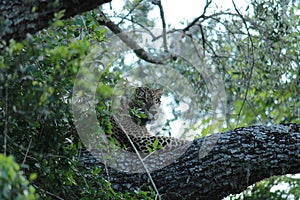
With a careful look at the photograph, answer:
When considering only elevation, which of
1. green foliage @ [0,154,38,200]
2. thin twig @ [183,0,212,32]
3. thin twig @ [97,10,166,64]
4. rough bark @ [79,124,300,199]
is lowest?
green foliage @ [0,154,38,200]

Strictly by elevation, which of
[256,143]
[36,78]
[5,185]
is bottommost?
[5,185]

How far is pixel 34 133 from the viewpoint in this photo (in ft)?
12.1

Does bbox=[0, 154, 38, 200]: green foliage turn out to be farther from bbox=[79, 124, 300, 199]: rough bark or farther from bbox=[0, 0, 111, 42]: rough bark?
bbox=[79, 124, 300, 199]: rough bark

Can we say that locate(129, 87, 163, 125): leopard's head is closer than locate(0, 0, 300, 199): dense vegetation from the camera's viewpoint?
No

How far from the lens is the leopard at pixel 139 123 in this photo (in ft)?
16.1

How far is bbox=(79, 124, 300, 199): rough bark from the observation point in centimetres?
435

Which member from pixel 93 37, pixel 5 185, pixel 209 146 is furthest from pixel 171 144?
pixel 5 185

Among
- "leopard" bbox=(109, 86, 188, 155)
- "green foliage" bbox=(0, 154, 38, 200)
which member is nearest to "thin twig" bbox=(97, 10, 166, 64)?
"leopard" bbox=(109, 86, 188, 155)

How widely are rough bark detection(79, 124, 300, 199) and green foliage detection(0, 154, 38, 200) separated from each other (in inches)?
72.0

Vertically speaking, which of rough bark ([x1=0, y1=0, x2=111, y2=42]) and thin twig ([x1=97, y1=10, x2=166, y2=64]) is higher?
thin twig ([x1=97, y1=10, x2=166, y2=64])

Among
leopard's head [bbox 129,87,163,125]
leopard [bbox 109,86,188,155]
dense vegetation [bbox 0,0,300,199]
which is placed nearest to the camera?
dense vegetation [bbox 0,0,300,199]

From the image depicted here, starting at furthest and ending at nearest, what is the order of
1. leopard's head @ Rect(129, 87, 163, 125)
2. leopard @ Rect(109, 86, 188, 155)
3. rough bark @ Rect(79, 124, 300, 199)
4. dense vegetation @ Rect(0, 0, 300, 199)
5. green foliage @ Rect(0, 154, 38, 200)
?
leopard's head @ Rect(129, 87, 163, 125)
leopard @ Rect(109, 86, 188, 155)
rough bark @ Rect(79, 124, 300, 199)
dense vegetation @ Rect(0, 0, 300, 199)
green foliage @ Rect(0, 154, 38, 200)

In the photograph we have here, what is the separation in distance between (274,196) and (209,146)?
2.46 metres

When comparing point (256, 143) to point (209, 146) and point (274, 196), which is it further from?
point (274, 196)
